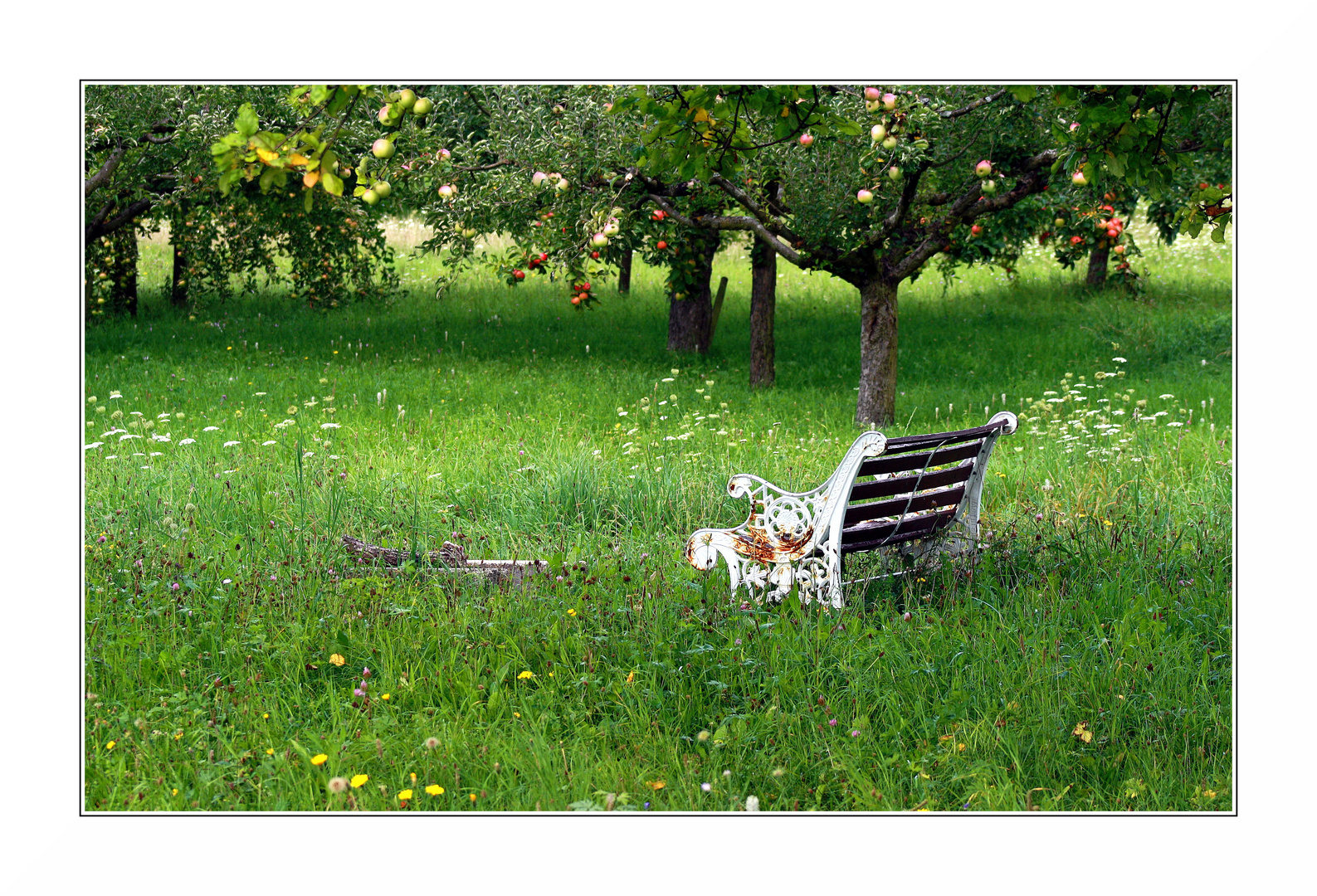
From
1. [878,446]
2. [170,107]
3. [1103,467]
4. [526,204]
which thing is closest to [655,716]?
[878,446]

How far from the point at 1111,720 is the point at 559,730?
1.81 metres

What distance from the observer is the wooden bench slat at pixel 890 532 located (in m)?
4.23

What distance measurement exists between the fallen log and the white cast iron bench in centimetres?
76

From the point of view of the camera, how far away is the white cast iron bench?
13.3 feet

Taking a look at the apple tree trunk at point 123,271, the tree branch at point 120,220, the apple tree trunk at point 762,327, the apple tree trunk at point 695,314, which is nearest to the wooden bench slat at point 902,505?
the apple tree trunk at point 762,327

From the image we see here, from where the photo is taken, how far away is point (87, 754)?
3.20 m

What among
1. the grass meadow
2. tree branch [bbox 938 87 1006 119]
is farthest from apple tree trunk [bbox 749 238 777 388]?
tree branch [bbox 938 87 1006 119]

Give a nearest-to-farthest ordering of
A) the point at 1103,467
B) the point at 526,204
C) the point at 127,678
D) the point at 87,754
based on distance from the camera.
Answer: the point at 87,754 → the point at 127,678 → the point at 1103,467 → the point at 526,204

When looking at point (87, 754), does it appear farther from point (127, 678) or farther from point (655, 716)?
point (655, 716)

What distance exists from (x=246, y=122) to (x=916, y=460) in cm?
280

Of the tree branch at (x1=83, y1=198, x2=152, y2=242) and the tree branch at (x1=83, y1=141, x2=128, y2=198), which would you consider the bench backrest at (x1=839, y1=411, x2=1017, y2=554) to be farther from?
the tree branch at (x1=83, y1=198, x2=152, y2=242)

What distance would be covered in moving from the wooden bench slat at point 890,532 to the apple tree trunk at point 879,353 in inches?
206

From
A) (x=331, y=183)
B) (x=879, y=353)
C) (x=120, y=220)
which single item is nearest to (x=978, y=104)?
(x=879, y=353)

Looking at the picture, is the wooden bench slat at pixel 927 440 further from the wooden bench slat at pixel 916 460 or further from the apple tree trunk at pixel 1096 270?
the apple tree trunk at pixel 1096 270
